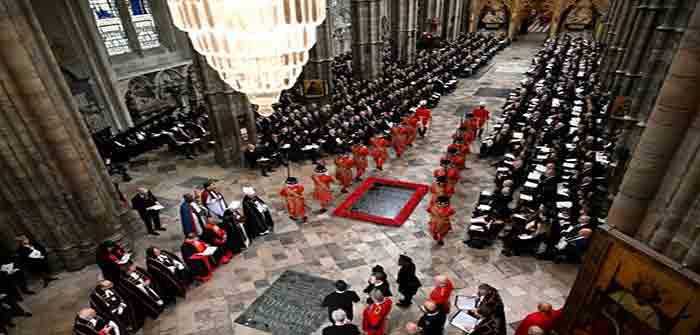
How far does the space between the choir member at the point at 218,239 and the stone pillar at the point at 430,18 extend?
94.2 feet

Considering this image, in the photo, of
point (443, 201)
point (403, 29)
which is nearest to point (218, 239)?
point (443, 201)

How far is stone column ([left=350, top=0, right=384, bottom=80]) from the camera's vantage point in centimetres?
1998

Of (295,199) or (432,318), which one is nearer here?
(432,318)

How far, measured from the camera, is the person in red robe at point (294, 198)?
921 cm

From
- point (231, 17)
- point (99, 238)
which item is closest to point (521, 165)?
point (231, 17)

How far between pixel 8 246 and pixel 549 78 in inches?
A: 862

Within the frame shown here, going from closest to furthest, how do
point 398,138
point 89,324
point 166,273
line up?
point 89,324, point 166,273, point 398,138

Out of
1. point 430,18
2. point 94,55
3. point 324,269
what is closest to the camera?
point 324,269

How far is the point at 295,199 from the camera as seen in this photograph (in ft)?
30.7

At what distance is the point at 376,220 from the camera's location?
9.52 meters

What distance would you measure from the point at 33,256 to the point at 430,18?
3127 centimetres

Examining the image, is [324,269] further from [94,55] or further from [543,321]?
[94,55]

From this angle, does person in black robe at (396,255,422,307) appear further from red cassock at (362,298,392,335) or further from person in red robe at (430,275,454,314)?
red cassock at (362,298,392,335)

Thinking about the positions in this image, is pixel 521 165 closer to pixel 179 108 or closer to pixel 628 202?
pixel 628 202
